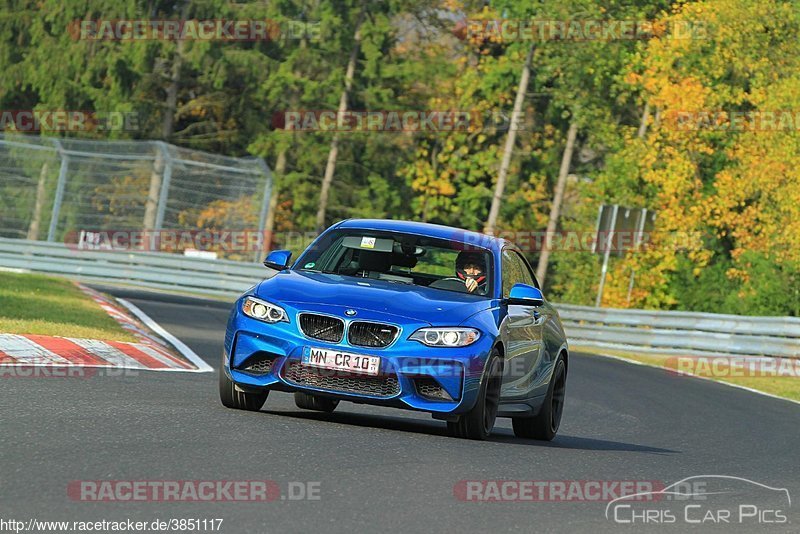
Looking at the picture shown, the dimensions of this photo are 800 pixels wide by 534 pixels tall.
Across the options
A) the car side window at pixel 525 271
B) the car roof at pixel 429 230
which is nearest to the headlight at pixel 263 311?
the car roof at pixel 429 230

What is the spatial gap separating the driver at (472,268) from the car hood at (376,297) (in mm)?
426

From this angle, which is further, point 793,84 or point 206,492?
point 793,84

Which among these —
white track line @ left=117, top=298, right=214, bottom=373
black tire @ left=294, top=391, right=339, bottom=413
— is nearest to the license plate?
black tire @ left=294, top=391, right=339, bottom=413

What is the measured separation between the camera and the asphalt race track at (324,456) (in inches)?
277

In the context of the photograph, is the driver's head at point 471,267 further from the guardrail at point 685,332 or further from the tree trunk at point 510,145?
the tree trunk at point 510,145

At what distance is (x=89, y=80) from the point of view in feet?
197

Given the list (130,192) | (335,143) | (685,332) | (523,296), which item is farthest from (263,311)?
(335,143)

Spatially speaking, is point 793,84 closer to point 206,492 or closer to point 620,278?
point 620,278

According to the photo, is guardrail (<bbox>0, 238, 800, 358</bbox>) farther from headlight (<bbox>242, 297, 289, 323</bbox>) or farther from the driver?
headlight (<bbox>242, 297, 289, 323</bbox>)

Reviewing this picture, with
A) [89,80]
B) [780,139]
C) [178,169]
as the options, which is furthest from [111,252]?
[89,80]

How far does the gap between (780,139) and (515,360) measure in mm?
31011

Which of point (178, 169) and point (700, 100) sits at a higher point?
point (700, 100)

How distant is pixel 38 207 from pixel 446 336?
27103 millimetres

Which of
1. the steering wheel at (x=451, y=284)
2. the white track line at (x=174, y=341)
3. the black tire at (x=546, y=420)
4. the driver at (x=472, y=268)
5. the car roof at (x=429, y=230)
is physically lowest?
the white track line at (x=174, y=341)
